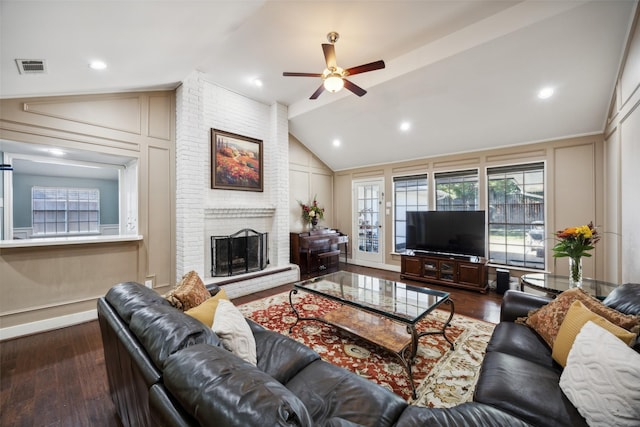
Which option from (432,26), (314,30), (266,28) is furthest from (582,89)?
(266,28)

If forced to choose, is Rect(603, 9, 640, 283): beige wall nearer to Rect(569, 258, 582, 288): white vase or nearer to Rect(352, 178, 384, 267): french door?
Rect(569, 258, 582, 288): white vase

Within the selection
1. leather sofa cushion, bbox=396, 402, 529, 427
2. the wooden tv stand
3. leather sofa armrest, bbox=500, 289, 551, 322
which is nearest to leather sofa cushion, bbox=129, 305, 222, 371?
leather sofa cushion, bbox=396, 402, 529, 427

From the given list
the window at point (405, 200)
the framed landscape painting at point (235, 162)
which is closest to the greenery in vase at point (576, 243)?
the window at point (405, 200)

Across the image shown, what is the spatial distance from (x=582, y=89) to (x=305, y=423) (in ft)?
14.5

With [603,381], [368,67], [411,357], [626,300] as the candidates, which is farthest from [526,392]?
[368,67]

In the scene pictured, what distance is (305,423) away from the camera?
2.21 feet

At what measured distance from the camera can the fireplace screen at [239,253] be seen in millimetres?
4082

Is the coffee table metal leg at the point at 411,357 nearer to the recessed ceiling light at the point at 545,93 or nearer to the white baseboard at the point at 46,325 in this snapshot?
the recessed ceiling light at the point at 545,93

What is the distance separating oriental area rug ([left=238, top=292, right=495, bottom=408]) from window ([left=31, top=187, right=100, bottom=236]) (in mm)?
4512

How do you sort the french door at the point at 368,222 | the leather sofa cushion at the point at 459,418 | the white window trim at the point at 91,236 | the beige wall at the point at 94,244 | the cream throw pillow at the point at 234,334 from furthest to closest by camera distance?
1. the french door at the point at 368,222
2. the white window trim at the point at 91,236
3. the beige wall at the point at 94,244
4. the cream throw pillow at the point at 234,334
5. the leather sofa cushion at the point at 459,418

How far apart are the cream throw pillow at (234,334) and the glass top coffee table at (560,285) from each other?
2893 mm

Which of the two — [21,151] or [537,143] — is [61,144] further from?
[537,143]

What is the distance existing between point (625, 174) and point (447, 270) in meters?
2.46

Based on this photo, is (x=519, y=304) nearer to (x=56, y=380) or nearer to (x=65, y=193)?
(x=56, y=380)
